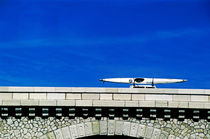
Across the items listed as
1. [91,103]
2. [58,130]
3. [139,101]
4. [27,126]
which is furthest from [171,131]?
[27,126]

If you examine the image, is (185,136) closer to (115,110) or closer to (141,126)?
(141,126)

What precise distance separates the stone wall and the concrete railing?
53 centimetres

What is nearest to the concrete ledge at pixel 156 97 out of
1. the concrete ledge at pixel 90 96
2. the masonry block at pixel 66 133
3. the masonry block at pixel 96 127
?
the concrete ledge at pixel 90 96

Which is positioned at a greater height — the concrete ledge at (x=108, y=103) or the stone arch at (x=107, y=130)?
the concrete ledge at (x=108, y=103)

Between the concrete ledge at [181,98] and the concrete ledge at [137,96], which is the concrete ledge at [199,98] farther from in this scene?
the concrete ledge at [137,96]

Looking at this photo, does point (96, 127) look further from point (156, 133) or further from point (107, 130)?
point (156, 133)

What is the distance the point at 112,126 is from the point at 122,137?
0.63 metres

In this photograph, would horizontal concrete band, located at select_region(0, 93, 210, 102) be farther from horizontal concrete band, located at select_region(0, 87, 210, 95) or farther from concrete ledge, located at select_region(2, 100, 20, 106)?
concrete ledge, located at select_region(2, 100, 20, 106)

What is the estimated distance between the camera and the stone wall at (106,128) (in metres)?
13.1

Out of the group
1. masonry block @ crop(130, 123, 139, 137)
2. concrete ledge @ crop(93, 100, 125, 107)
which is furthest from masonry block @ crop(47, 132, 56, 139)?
masonry block @ crop(130, 123, 139, 137)

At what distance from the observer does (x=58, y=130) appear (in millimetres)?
13188

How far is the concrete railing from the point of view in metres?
13.1

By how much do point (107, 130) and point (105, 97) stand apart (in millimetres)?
1032

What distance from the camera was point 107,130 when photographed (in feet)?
43.4
